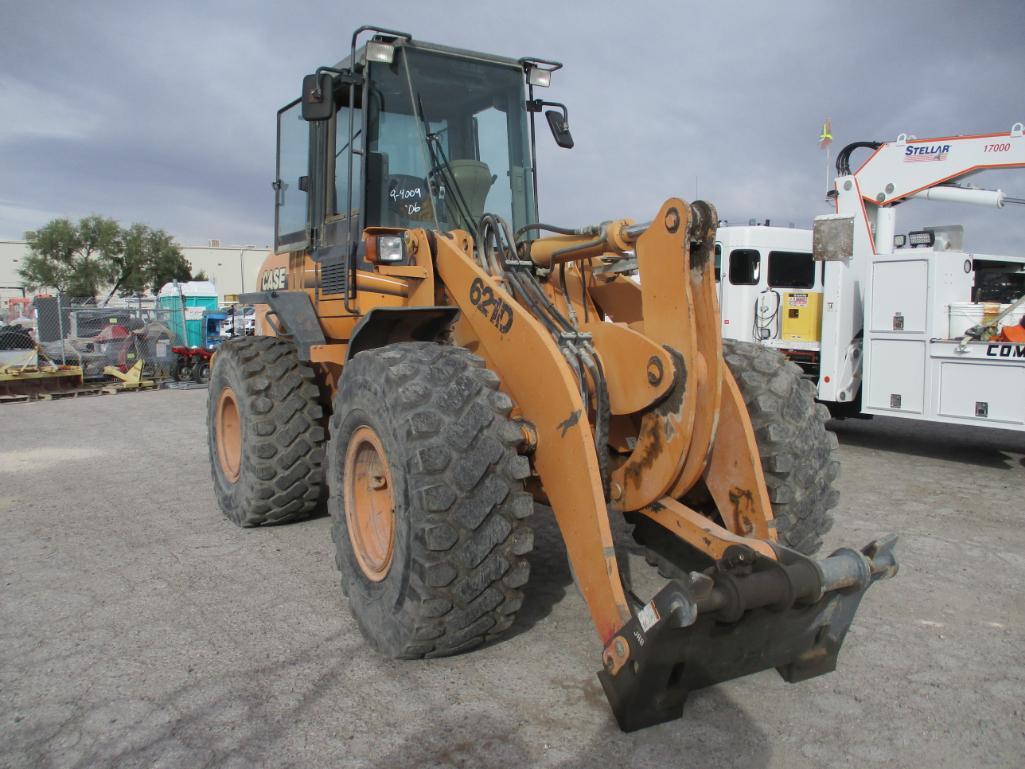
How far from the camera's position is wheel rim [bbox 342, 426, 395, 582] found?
142 inches

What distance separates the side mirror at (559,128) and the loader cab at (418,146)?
0.18 metres

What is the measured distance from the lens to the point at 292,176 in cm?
567

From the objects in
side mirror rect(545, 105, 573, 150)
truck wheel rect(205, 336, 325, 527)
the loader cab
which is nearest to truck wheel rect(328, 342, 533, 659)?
the loader cab

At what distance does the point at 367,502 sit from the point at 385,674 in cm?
82

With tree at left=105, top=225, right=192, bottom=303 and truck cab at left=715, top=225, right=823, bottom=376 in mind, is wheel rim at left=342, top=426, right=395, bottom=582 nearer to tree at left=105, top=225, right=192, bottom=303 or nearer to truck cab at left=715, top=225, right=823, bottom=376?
truck cab at left=715, top=225, right=823, bottom=376

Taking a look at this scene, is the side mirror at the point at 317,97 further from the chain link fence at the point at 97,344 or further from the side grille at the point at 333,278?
the chain link fence at the point at 97,344

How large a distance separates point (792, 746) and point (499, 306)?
207cm

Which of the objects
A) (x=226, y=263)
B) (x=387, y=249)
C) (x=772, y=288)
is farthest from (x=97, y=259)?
(x=387, y=249)

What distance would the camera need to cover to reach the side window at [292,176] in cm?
543

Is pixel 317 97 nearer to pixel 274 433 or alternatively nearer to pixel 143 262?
pixel 274 433

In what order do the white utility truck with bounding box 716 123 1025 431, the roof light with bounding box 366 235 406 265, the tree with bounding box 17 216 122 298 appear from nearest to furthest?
the roof light with bounding box 366 235 406 265
the white utility truck with bounding box 716 123 1025 431
the tree with bounding box 17 216 122 298

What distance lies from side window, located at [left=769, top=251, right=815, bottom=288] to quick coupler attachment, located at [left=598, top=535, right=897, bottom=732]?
8310 mm

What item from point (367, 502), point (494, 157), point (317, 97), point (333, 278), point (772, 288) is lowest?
point (367, 502)

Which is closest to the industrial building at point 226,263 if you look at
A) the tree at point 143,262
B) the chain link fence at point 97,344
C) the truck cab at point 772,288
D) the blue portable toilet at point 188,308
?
the tree at point 143,262
